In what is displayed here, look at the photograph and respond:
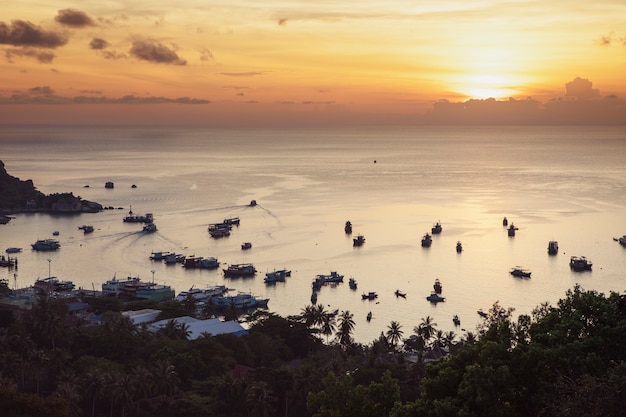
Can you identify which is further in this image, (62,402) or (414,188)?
(414,188)

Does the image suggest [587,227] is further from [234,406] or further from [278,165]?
[278,165]

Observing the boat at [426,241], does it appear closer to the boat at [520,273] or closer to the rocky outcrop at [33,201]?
the boat at [520,273]

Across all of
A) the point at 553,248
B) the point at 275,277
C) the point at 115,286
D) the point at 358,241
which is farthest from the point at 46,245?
the point at 553,248

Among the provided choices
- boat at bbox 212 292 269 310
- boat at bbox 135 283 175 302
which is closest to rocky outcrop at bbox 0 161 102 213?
boat at bbox 135 283 175 302

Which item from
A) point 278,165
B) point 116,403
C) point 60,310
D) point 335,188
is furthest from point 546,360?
point 278,165

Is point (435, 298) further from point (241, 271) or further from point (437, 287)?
point (241, 271)

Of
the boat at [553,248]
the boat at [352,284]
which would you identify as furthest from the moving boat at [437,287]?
the boat at [553,248]
